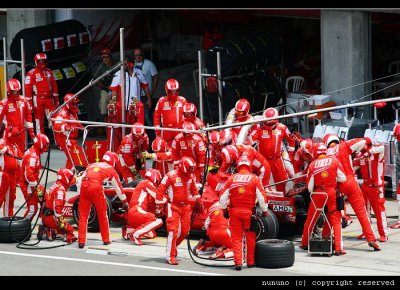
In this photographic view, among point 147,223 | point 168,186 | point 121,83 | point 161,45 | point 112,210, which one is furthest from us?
point 161,45

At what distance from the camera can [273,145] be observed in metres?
21.3

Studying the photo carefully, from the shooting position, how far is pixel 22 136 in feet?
82.4

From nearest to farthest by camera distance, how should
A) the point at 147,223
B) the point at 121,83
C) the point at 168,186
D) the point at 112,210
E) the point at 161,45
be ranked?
the point at 168,186
the point at 147,223
the point at 112,210
the point at 121,83
the point at 161,45

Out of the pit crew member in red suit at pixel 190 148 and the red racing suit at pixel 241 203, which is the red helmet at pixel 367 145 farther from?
the pit crew member in red suit at pixel 190 148

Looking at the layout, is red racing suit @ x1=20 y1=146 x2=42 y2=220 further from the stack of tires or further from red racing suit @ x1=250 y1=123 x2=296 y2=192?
the stack of tires

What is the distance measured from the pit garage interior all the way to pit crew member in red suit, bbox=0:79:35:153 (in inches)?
88.0

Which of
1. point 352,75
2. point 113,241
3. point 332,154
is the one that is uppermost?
point 352,75

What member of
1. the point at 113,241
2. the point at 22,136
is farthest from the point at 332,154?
the point at 22,136

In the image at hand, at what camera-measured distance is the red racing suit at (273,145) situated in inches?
838

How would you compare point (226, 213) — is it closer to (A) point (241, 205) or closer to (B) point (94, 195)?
(A) point (241, 205)

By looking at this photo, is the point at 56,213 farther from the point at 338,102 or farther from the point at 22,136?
the point at 338,102

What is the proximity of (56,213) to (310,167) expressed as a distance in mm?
4145

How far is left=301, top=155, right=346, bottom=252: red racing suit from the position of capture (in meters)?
18.7

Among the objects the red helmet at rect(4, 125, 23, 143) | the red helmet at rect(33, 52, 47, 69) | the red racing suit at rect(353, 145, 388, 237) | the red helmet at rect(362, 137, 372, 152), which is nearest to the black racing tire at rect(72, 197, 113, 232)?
the red helmet at rect(4, 125, 23, 143)
